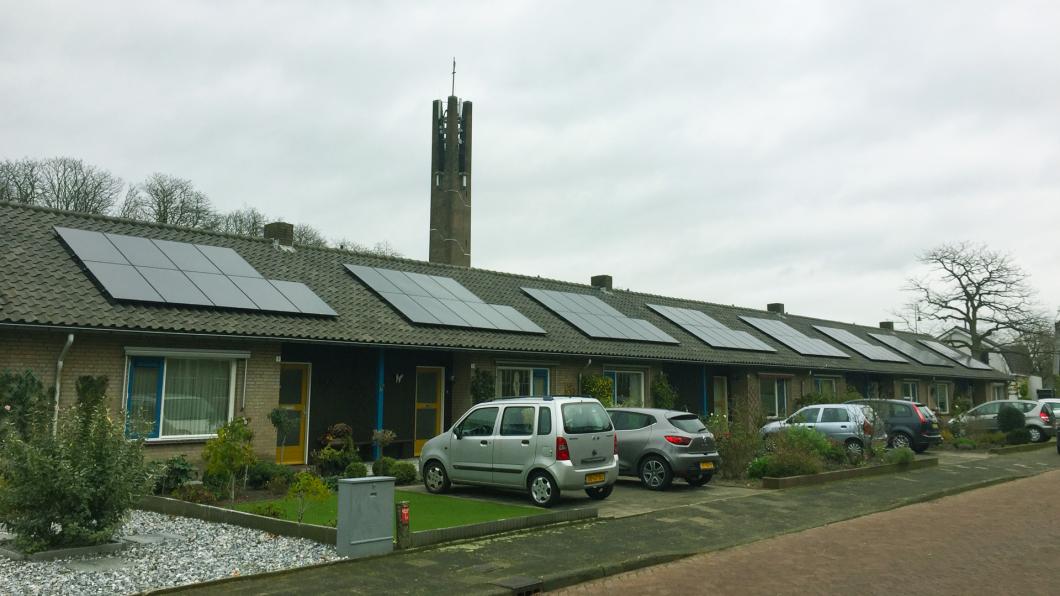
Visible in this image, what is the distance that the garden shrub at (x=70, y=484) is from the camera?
8.30 meters

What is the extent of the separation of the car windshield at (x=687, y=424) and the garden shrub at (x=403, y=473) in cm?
498

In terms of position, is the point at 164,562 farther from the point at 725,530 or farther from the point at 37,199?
the point at 37,199

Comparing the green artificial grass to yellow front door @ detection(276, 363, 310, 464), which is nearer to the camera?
the green artificial grass

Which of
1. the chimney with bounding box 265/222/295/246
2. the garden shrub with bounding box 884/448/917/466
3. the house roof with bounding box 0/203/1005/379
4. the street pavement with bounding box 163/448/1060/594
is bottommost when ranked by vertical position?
the street pavement with bounding box 163/448/1060/594

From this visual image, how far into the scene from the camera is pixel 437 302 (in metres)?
20.6

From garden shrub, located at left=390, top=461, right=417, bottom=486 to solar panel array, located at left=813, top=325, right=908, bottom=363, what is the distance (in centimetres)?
2718

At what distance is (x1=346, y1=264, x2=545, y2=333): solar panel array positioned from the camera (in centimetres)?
1942

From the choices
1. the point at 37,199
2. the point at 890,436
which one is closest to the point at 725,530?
the point at 890,436

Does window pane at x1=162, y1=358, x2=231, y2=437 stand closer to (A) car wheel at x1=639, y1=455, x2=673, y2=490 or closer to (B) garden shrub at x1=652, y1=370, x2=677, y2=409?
(A) car wheel at x1=639, y1=455, x2=673, y2=490

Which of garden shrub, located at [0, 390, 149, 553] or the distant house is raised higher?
the distant house

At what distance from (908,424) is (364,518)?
1884 centimetres

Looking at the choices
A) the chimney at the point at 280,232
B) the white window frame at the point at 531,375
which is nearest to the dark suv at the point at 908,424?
the white window frame at the point at 531,375

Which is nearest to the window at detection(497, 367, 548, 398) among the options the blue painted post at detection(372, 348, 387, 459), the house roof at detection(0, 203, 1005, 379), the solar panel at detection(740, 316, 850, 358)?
the house roof at detection(0, 203, 1005, 379)

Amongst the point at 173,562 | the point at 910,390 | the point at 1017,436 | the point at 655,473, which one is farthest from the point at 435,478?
the point at 910,390
